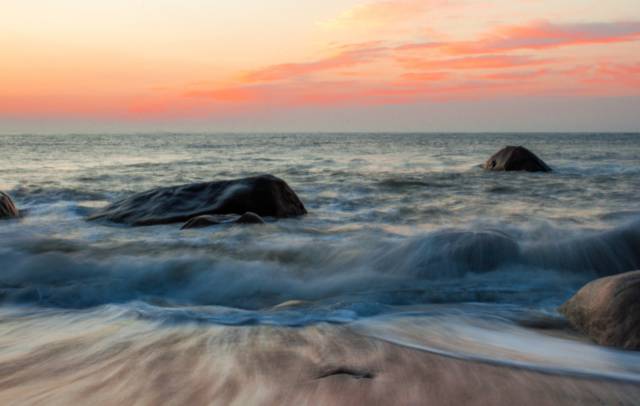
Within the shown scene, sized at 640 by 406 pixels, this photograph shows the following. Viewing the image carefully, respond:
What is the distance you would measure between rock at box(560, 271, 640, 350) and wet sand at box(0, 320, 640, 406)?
0.56 metres

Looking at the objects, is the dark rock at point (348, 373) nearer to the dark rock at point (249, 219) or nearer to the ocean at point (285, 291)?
the ocean at point (285, 291)

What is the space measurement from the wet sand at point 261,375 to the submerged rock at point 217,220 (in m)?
3.41

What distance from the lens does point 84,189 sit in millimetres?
11039

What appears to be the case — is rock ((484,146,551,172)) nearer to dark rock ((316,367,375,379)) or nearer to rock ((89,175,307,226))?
rock ((89,175,307,226))

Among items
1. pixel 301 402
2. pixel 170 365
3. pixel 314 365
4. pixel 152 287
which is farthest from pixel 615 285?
pixel 152 287

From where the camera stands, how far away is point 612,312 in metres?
2.94

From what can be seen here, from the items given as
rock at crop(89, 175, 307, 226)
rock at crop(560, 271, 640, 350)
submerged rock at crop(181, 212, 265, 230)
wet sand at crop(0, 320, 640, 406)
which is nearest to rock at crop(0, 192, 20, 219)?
rock at crop(89, 175, 307, 226)

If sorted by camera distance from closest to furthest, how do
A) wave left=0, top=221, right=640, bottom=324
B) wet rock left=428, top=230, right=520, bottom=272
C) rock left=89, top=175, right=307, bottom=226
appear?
wave left=0, top=221, right=640, bottom=324 → wet rock left=428, top=230, right=520, bottom=272 → rock left=89, top=175, right=307, bottom=226

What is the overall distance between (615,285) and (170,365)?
2.36 metres

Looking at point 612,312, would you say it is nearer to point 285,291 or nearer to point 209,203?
point 285,291

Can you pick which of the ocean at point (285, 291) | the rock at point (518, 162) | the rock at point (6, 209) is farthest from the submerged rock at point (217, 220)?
the rock at point (518, 162)

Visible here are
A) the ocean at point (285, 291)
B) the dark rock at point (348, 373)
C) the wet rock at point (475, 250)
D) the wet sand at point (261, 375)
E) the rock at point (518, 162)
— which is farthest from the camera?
the rock at point (518, 162)

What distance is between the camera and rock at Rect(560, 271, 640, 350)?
2.81m

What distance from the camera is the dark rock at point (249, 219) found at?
642 centimetres
